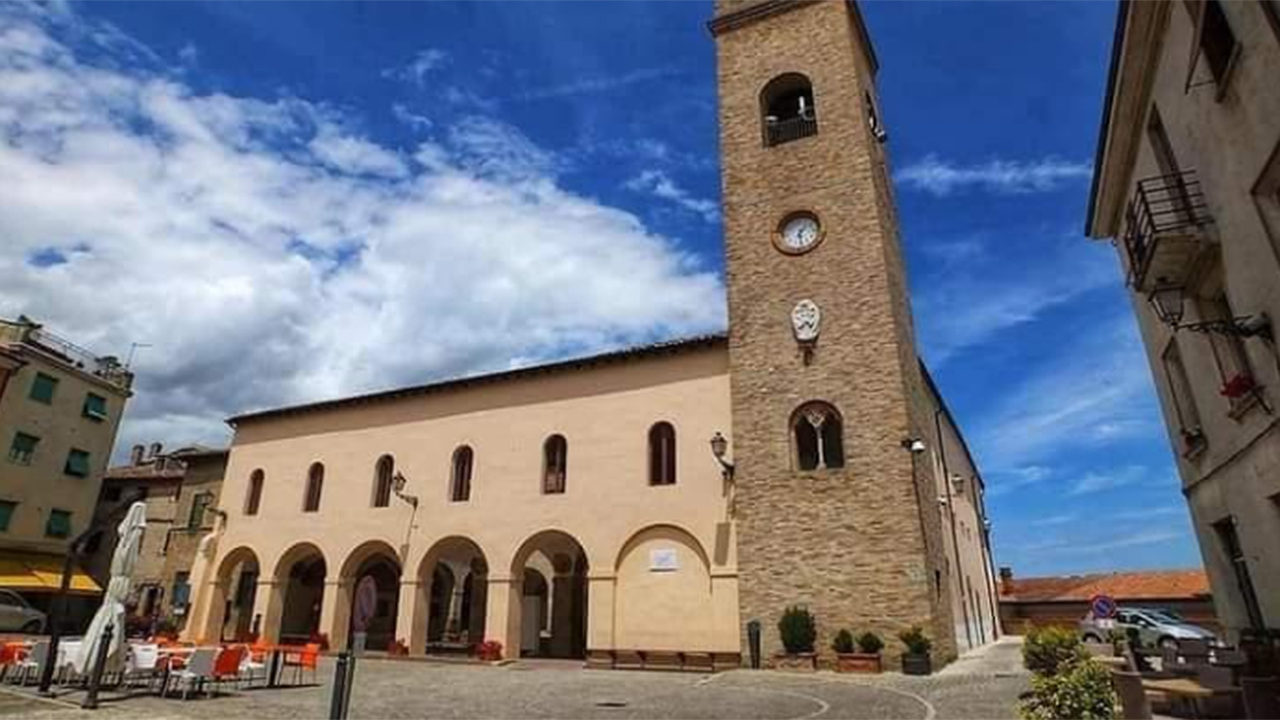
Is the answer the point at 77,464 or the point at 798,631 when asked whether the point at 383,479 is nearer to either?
the point at 798,631

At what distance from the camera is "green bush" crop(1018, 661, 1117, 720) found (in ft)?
22.6

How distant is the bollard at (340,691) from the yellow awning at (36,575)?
2378 centimetres

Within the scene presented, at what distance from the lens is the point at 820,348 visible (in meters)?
17.9

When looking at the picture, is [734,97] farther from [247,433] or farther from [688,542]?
[247,433]

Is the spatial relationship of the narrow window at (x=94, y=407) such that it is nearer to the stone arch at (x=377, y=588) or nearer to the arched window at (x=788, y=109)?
the stone arch at (x=377, y=588)

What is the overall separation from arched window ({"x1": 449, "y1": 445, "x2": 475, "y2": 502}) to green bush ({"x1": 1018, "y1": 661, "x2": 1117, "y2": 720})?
16.7 meters

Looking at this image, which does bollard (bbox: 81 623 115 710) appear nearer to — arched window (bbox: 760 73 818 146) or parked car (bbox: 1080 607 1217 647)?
arched window (bbox: 760 73 818 146)

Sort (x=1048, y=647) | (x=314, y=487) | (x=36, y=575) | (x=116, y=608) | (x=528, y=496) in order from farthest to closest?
(x=36, y=575), (x=314, y=487), (x=528, y=496), (x=116, y=608), (x=1048, y=647)

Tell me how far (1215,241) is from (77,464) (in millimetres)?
35213

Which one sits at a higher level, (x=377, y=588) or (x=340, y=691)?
(x=377, y=588)

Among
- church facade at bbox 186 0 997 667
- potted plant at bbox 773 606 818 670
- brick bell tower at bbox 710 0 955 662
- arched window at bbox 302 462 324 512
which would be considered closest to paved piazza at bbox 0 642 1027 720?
potted plant at bbox 773 606 818 670

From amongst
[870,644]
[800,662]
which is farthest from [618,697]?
[870,644]

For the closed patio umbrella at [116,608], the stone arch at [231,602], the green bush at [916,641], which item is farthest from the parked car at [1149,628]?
the stone arch at [231,602]

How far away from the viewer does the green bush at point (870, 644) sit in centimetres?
1509
